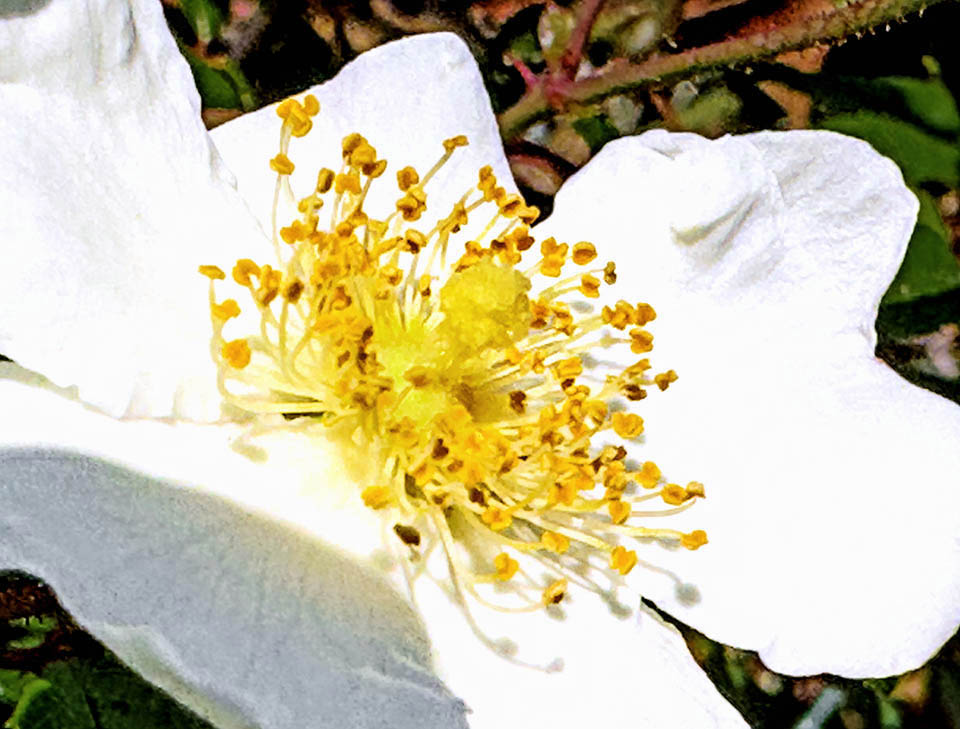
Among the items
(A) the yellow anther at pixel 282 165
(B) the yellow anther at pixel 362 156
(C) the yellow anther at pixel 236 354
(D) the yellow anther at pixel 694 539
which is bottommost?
(D) the yellow anther at pixel 694 539

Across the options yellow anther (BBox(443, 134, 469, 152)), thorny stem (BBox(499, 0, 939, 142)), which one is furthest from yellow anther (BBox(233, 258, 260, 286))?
thorny stem (BBox(499, 0, 939, 142))

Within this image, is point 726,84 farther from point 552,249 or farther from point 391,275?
point 391,275

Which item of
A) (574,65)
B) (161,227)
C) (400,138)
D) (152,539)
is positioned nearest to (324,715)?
(152,539)

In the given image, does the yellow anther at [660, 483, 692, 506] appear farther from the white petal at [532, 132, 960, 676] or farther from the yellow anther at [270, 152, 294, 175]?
the yellow anther at [270, 152, 294, 175]

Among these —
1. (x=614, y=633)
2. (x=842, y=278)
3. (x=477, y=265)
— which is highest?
(x=477, y=265)

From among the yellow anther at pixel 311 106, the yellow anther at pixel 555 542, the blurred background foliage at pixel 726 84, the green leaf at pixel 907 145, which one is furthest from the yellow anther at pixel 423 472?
the green leaf at pixel 907 145

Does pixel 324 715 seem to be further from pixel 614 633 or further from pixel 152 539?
pixel 614 633

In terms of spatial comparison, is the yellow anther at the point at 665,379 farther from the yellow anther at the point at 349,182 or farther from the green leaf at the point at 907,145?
the green leaf at the point at 907,145
